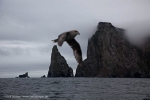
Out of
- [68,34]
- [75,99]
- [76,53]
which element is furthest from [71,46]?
→ [75,99]

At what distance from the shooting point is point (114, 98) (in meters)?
34.1

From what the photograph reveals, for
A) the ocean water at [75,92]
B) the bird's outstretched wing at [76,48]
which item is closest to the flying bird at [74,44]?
the bird's outstretched wing at [76,48]

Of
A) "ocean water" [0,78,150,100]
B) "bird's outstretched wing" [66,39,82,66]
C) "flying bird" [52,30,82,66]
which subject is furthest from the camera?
"ocean water" [0,78,150,100]

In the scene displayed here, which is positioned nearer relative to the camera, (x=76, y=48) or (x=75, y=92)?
(x=76, y=48)

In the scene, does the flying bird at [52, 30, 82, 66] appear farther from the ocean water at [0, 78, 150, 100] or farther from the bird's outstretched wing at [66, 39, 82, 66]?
the ocean water at [0, 78, 150, 100]

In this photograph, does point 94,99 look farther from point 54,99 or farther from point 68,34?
point 68,34

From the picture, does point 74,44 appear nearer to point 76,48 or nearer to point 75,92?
point 76,48

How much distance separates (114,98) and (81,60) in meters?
21.2

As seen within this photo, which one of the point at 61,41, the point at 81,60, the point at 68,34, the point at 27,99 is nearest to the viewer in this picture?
the point at 61,41

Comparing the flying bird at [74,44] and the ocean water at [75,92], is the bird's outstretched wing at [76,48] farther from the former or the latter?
the ocean water at [75,92]

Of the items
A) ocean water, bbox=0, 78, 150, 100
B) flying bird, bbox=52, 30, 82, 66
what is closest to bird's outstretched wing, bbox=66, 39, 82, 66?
flying bird, bbox=52, 30, 82, 66

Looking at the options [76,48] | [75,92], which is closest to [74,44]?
[76,48]

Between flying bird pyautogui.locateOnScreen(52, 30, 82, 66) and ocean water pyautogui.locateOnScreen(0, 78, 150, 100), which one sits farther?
ocean water pyautogui.locateOnScreen(0, 78, 150, 100)

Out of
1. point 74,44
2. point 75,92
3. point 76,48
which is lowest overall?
point 75,92
